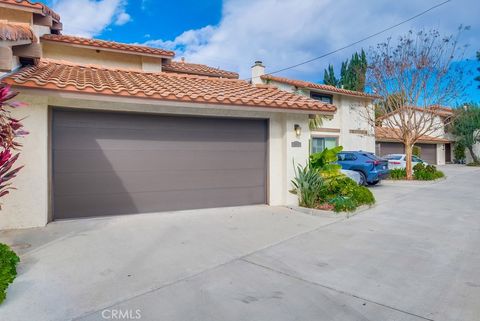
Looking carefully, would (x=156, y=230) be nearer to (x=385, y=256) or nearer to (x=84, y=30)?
(x=385, y=256)

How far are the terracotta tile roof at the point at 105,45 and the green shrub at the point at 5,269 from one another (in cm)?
943

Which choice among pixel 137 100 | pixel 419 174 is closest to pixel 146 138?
pixel 137 100

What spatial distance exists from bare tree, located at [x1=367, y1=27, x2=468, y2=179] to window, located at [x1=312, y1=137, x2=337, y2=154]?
3.90m

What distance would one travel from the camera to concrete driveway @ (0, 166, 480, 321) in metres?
3.26

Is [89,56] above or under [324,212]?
above

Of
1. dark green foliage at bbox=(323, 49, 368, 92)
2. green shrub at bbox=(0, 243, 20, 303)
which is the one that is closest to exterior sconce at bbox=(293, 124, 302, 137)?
green shrub at bbox=(0, 243, 20, 303)

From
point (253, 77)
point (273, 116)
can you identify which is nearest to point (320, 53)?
point (253, 77)

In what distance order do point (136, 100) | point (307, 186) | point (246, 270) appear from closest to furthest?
point (246, 270), point (136, 100), point (307, 186)

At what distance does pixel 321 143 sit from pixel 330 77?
2508 cm

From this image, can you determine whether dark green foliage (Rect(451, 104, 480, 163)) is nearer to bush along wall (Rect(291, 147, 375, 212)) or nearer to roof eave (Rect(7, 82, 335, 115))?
bush along wall (Rect(291, 147, 375, 212))

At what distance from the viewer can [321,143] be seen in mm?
19891

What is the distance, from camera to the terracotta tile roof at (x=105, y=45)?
11.1 metres

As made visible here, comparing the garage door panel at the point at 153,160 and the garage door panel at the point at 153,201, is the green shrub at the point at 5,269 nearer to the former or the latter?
the garage door panel at the point at 153,201

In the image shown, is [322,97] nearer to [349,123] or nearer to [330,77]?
[349,123]
